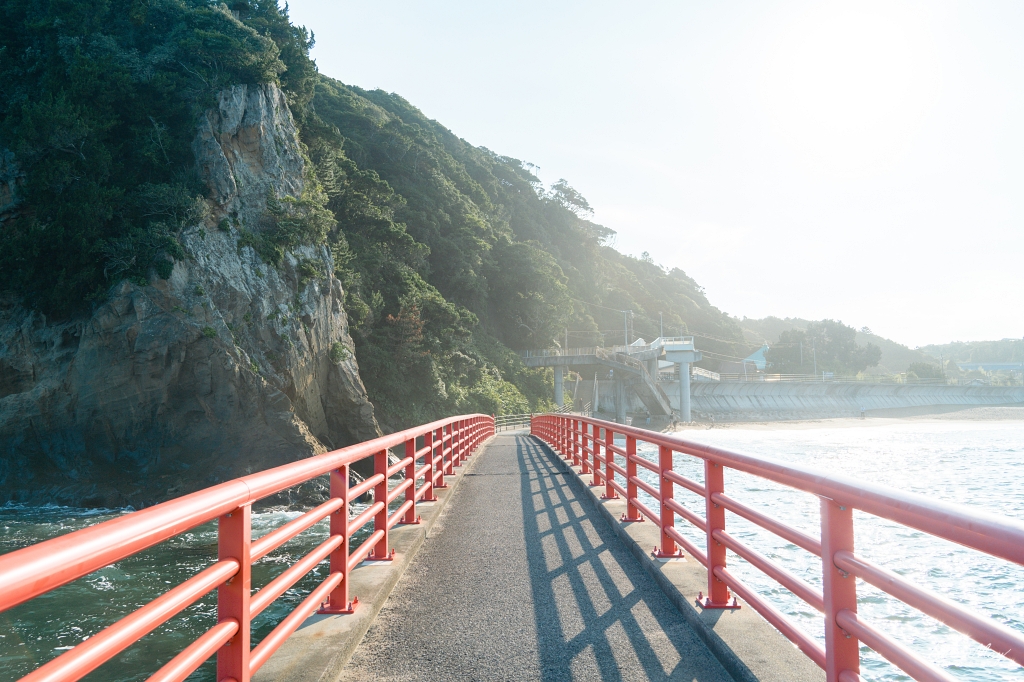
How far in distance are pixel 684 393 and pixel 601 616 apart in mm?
60257

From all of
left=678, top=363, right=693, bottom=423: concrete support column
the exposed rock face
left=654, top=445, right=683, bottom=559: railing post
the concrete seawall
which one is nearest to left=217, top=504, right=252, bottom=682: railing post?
left=654, top=445, right=683, bottom=559: railing post

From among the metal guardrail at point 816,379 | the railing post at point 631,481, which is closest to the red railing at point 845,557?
the railing post at point 631,481

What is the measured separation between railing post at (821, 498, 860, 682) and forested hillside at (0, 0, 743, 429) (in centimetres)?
2506

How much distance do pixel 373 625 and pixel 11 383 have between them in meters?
25.7

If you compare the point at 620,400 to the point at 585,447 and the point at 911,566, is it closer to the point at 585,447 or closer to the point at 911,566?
the point at 585,447

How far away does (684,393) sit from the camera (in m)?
61.8

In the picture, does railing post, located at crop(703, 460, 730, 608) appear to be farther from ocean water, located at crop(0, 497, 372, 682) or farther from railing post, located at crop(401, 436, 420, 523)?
ocean water, located at crop(0, 497, 372, 682)

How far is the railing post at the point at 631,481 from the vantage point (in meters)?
6.45

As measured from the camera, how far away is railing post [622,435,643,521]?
6.45m

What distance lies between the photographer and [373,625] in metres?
3.99

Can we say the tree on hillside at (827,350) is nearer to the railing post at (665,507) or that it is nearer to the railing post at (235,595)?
the railing post at (665,507)

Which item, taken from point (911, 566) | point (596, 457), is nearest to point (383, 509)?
point (596, 457)

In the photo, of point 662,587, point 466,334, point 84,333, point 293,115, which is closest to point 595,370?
point 466,334

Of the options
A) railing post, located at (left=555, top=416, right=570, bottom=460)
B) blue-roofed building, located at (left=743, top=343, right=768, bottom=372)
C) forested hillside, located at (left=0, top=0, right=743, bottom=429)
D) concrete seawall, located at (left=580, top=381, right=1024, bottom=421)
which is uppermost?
forested hillside, located at (left=0, top=0, right=743, bottom=429)
